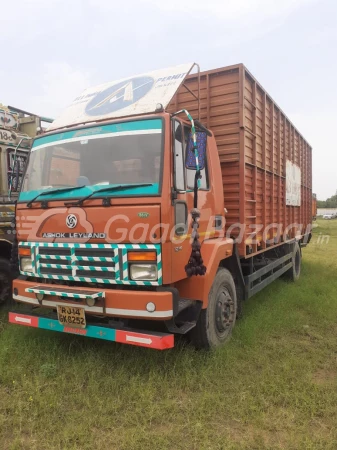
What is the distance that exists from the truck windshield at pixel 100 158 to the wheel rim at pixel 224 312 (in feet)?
5.08

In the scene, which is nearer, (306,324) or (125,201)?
(125,201)

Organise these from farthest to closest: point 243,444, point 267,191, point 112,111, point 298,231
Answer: point 298,231
point 267,191
point 112,111
point 243,444

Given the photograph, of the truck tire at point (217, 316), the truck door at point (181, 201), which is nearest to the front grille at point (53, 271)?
the truck door at point (181, 201)

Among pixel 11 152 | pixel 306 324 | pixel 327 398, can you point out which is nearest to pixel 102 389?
pixel 327 398

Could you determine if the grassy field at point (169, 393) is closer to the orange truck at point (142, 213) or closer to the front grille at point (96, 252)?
the orange truck at point (142, 213)

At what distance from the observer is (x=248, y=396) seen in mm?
2984

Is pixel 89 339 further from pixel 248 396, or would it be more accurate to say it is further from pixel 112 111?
pixel 112 111

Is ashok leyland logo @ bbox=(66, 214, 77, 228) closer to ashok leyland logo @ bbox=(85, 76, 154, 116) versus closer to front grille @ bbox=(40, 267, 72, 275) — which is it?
front grille @ bbox=(40, 267, 72, 275)

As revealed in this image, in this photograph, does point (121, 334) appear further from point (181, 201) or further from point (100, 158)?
point (100, 158)

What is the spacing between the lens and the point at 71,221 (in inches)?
128

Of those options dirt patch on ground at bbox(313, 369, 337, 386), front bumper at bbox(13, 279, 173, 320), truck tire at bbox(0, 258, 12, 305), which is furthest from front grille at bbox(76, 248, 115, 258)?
truck tire at bbox(0, 258, 12, 305)

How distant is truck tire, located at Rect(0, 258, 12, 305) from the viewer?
5033 mm

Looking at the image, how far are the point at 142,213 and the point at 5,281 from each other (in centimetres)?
310

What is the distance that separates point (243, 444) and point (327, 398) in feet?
3.16
